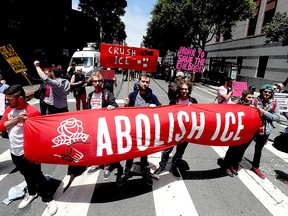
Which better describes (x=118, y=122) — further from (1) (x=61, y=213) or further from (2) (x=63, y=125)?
(1) (x=61, y=213)

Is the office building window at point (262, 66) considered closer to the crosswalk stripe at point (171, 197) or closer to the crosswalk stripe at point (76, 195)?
the crosswalk stripe at point (171, 197)

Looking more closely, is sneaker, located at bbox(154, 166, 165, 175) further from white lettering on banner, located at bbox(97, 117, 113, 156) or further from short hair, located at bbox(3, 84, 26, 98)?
short hair, located at bbox(3, 84, 26, 98)

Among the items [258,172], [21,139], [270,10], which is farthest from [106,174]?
[270,10]

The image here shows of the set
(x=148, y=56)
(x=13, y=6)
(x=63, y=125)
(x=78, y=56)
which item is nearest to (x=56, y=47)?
(x=78, y=56)

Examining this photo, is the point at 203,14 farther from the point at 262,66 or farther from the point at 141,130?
the point at 141,130

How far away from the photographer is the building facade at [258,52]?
67.4ft

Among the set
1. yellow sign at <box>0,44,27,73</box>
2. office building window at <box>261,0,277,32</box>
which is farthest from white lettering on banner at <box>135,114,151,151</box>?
office building window at <box>261,0,277,32</box>

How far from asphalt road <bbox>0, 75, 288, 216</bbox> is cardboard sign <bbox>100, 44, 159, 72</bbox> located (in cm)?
267

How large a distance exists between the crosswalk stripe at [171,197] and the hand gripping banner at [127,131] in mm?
836

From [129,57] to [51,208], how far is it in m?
4.06

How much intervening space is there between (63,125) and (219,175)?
11.2ft

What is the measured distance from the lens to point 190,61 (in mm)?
12547

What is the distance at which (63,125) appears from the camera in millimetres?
3164

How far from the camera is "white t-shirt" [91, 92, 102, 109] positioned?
159 inches
